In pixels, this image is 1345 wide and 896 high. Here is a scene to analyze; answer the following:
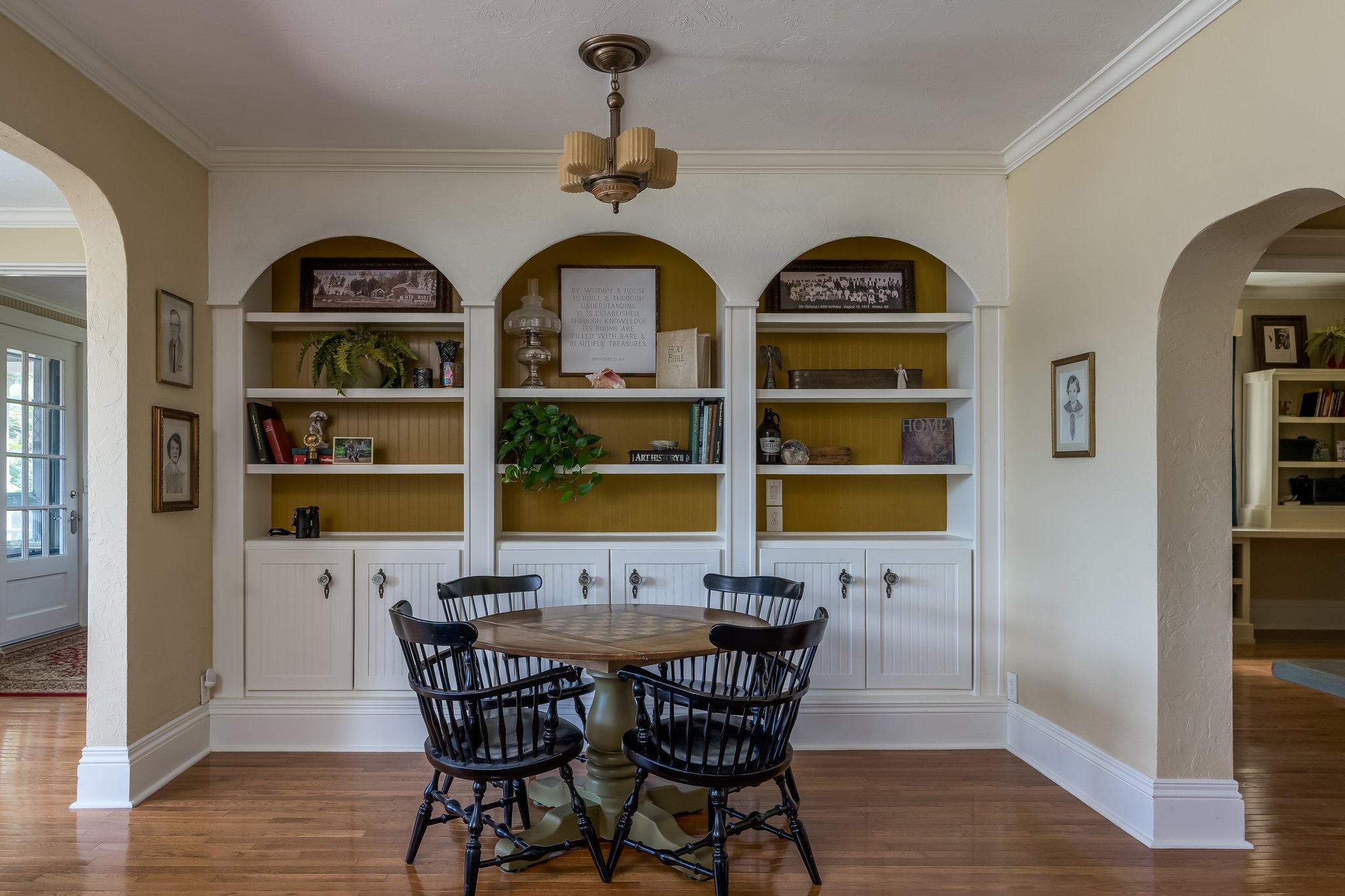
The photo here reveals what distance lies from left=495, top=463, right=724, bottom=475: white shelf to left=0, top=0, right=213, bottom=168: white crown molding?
1.96 meters

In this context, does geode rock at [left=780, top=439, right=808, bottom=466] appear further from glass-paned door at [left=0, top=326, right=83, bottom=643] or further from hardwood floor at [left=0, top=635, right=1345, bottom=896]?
glass-paned door at [left=0, top=326, right=83, bottom=643]

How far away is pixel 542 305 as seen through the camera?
14.2 feet

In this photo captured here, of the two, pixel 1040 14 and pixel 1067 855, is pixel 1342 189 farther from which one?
pixel 1067 855

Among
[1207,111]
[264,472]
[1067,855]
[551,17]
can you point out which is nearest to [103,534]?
[264,472]

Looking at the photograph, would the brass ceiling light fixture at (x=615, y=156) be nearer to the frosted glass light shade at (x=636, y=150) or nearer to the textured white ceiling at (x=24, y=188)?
the frosted glass light shade at (x=636, y=150)

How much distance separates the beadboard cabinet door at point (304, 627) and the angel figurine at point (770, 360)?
2165mm

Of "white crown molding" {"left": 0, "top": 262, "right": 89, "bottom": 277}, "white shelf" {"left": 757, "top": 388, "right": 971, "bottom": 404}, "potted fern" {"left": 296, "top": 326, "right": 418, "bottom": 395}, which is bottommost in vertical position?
"white shelf" {"left": 757, "top": 388, "right": 971, "bottom": 404}

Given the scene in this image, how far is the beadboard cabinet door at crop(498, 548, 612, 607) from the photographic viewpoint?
156 inches

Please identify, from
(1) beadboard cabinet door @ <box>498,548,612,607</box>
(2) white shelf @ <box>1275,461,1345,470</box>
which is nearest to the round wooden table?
(1) beadboard cabinet door @ <box>498,548,612,607</box>

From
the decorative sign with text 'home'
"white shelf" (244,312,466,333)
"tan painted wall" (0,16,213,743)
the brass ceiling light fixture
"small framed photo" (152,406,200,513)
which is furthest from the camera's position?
the decorative sign with text 'home'

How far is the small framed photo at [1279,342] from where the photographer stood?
6.79m

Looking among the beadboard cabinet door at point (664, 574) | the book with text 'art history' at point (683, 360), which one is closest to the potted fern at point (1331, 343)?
the book with text 'art history' at point (683, 360)

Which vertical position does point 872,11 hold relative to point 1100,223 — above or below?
above

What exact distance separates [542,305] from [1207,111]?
2887 mm
